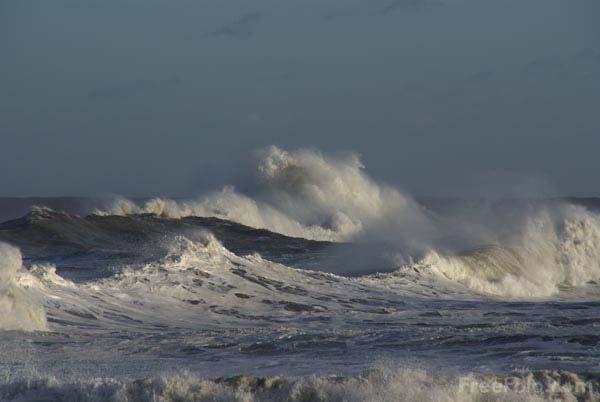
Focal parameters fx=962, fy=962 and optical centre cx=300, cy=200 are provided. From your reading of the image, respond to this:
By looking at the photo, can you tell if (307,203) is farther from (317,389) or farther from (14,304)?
(317,389)

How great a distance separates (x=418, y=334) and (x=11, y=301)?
5.02 meters

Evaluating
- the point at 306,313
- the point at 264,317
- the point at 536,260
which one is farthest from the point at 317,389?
the point at 536,260

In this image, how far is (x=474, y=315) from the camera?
1435 centimetres

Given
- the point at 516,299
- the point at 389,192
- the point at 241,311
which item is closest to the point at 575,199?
the point at 389,192

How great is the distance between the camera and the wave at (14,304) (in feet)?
38.1

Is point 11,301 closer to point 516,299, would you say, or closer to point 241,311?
point 241,311

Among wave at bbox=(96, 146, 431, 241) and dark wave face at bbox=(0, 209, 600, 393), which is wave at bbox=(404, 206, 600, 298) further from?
wave at bbox=(96, 146, 431, 241)

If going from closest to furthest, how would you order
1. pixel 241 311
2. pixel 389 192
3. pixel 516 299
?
pixel 241 311 → pixel 516 299 → pixel 389 192

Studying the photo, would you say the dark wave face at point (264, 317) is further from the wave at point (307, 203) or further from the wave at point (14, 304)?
the wave at point (307, 203)

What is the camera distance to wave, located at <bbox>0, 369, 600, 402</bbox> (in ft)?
25.7

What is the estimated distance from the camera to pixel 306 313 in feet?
46.9

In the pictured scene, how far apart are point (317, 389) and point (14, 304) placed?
538cm

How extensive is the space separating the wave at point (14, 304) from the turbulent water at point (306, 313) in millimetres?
28

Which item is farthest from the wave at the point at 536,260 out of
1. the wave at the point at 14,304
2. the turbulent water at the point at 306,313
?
the wave at the point at 14,304
